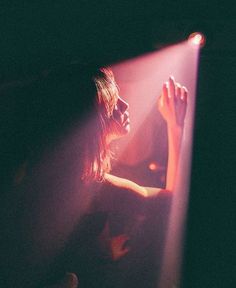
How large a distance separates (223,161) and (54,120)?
4.23 ft

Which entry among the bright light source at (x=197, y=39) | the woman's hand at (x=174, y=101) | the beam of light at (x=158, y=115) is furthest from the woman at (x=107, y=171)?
the bright light source at (x=197, y=39)

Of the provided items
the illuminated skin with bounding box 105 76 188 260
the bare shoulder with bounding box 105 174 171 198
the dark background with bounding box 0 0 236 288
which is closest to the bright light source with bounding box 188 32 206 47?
the dark background with bounding box 0 0 236 288

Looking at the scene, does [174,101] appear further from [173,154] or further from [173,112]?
[173,154]

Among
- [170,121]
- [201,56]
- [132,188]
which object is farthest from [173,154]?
[201,56]

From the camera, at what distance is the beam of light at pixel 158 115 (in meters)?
2.01

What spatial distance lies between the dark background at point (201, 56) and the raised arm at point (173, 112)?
45 cm

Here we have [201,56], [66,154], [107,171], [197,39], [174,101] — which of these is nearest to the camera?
[174,101]

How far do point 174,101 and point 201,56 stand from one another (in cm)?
70

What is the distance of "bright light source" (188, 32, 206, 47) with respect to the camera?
187 cm

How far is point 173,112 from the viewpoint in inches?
60.9

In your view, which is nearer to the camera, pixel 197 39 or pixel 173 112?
pixel 173 112

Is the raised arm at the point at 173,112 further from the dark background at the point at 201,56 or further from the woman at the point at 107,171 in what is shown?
the dark background at the point at 201,56

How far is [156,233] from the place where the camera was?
2.01 m

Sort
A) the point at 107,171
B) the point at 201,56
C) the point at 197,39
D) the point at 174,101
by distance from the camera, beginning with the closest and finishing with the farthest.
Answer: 1. the point at 174,101
2. the point at 107,171
3. the point at 197,39
4. the point at 201,56
